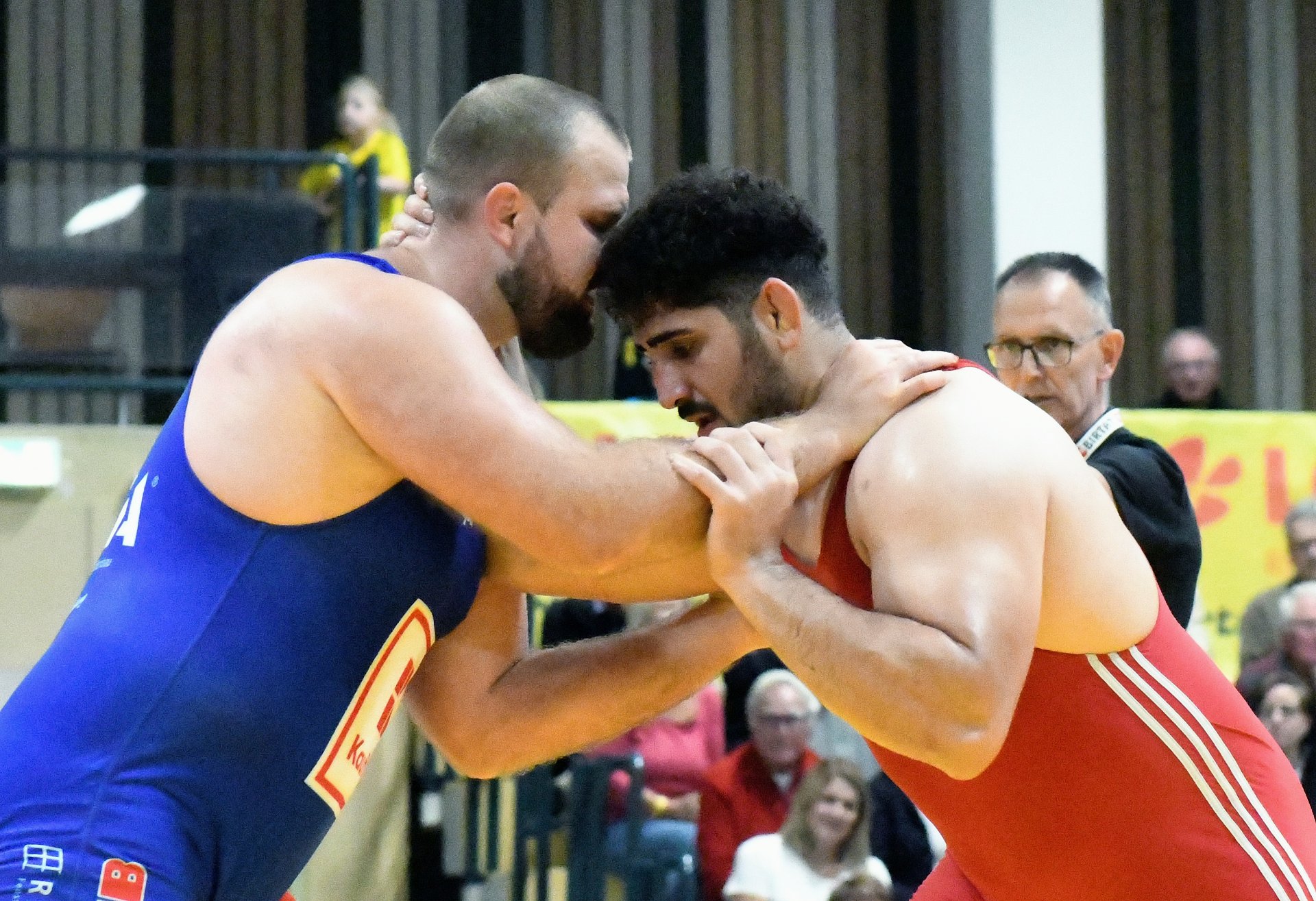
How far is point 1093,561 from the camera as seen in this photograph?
2352mm

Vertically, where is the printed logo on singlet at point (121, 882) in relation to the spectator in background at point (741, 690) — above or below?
above

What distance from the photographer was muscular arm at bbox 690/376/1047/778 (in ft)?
7.04

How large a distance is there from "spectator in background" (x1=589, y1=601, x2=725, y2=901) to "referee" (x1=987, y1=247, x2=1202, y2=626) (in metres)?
1.86

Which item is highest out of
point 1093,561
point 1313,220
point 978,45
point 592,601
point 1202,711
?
point 978,45

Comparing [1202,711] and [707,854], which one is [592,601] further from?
[1202,711]

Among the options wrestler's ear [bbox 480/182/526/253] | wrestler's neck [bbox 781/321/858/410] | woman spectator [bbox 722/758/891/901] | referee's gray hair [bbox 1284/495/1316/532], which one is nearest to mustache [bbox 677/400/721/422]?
wrestler's neck [bbox 781/321/858/410]

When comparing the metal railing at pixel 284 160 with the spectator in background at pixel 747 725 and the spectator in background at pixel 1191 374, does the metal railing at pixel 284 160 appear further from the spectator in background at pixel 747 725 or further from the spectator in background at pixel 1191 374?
the spectator in background at pixel 1191 374

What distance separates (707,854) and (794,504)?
3.02 meters

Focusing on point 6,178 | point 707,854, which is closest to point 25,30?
point 6,178

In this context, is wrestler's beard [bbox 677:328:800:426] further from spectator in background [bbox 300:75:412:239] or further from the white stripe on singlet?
spectator in background [bbox 300:75:412:239]

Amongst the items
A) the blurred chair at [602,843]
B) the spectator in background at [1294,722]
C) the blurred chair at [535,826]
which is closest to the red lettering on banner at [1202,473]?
the spectator in background at [1294,722]

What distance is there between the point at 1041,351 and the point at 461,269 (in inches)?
65.5

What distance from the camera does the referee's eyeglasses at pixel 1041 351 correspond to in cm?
376

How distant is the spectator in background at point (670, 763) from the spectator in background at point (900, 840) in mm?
547
